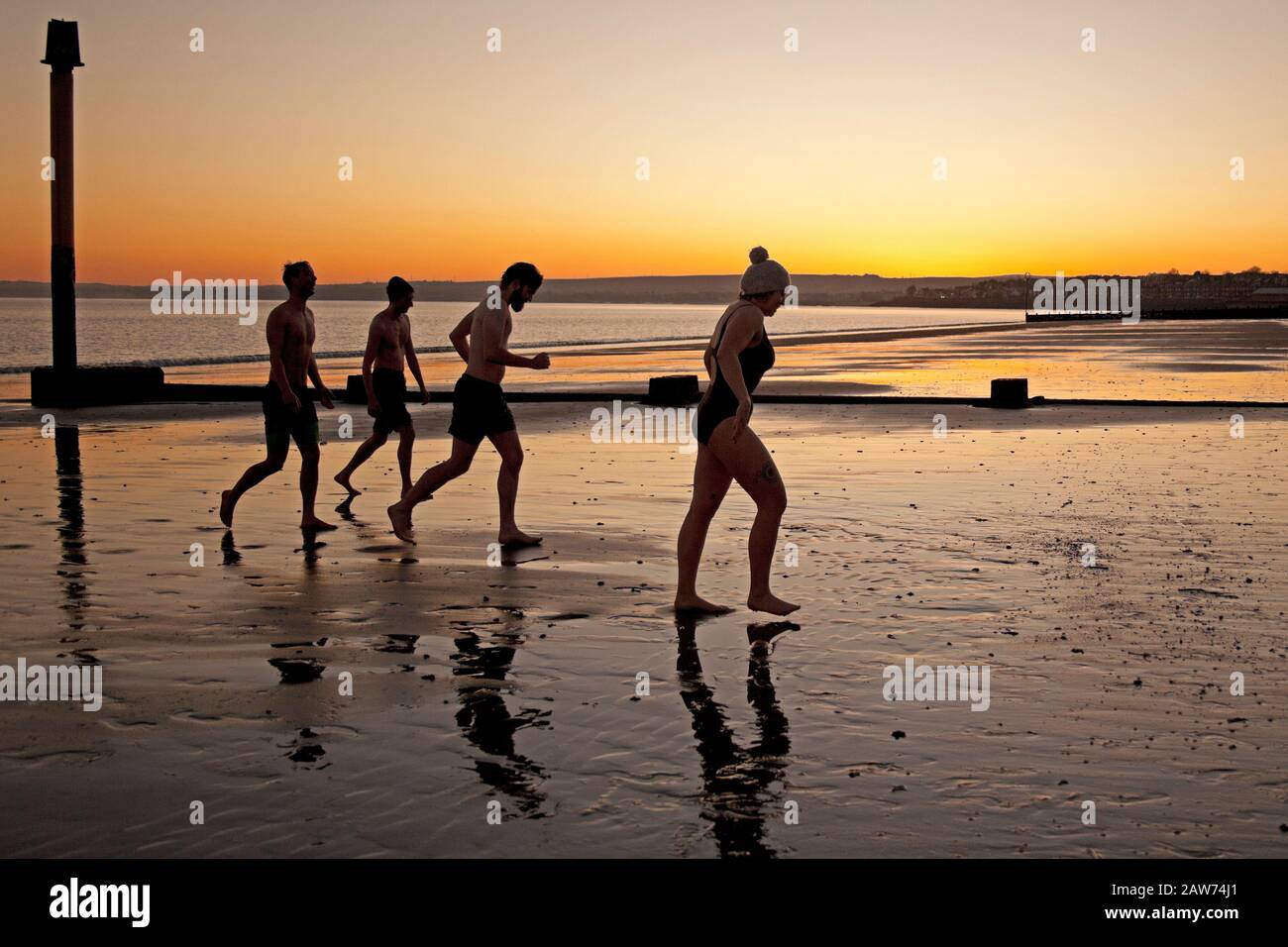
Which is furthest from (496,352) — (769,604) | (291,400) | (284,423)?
(769,604)

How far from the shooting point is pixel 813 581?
8.40 m

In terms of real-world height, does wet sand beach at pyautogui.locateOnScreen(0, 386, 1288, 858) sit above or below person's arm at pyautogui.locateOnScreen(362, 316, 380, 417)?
below

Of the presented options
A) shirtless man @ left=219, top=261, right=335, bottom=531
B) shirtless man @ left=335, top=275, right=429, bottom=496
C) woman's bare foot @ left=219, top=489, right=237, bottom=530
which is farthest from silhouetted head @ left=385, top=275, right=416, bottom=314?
woman's bare foot @ left=219, top=489, right=237, bottom=530

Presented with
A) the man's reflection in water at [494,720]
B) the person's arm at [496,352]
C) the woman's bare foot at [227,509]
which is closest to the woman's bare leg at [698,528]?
the man's reflection in water at [494,720]

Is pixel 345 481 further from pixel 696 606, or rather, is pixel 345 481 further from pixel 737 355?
pixel 737 355

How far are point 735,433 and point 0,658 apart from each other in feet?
12.4

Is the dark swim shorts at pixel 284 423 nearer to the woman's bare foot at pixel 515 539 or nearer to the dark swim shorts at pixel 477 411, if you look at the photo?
the dark swim shorts at pixel 477 411

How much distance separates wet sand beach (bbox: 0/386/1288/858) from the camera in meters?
4.28

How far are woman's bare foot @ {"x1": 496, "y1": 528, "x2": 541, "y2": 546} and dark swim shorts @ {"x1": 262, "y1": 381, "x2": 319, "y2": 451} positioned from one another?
1.81m

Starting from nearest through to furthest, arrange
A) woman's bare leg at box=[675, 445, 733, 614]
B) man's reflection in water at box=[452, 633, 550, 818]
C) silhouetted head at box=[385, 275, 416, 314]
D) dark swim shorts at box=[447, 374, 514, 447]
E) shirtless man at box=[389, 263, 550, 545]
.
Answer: man's reflection in water at box=[452, 633, 550, 818] → woman's bare leg at box=[675, 445, 733, 614] → shirtless man at box=[389, 263, 550, 545] → dark swim shorts at box=[447, 374, 514, 447] → silhouetted head at box=[385, 275, 416, 314]

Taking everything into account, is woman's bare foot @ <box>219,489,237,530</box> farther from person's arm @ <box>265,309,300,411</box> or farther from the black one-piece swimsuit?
the black one-piece swimsuit

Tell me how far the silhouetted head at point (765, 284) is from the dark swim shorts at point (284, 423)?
14.5 ft

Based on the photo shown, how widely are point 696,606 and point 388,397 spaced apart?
18.2ft
